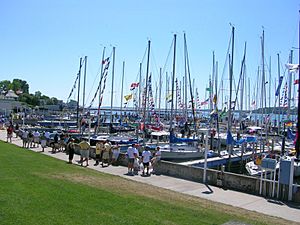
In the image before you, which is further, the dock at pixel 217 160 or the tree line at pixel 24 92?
the tree line at pixel 24 92

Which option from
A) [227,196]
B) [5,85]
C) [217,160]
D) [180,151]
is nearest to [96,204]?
[227,196]

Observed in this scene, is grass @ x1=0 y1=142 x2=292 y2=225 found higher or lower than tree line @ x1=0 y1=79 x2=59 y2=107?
lower

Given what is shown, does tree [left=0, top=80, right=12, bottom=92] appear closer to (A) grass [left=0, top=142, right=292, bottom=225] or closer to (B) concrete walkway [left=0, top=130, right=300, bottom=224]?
(B) concrete walkway [left=0, top=130, right=300, bottom=224]

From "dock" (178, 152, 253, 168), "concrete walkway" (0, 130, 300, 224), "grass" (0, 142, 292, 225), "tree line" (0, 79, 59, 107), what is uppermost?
"tree line" (0, 79, 59, 107)

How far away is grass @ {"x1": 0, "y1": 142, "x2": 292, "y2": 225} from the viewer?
9633mm

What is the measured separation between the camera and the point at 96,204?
11250mm

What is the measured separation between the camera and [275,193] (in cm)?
1523

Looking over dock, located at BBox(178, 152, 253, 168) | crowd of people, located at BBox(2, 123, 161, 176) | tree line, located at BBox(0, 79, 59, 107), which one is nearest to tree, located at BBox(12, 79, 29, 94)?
tree line, located at BBox(0, 79, 59, 107)

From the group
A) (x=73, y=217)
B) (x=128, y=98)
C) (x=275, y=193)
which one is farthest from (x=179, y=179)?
(x=128, y=98)

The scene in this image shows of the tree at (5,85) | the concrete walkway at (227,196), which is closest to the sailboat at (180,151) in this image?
the concrete walkway at (227,196)

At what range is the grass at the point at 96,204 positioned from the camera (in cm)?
963

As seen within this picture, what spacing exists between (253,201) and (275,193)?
150 cm

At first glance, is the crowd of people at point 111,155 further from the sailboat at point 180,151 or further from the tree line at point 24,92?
the tree line at point 24,92

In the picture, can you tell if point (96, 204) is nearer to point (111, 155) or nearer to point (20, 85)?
point (111, 155)
